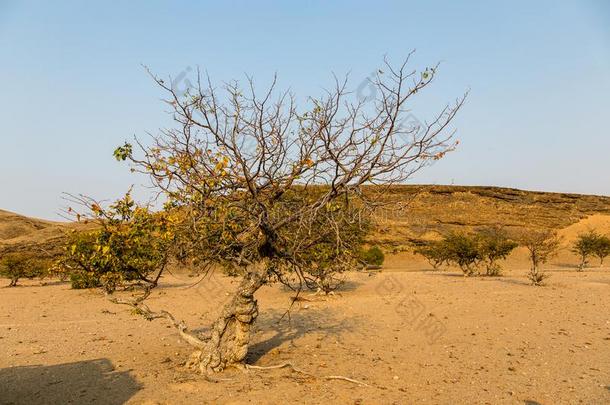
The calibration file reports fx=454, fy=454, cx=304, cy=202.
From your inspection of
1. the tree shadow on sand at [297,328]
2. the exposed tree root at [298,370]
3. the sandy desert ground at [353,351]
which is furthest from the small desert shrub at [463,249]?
the exposed tree root at [298,370]

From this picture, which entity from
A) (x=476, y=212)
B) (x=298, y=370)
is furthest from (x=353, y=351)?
(x=476, y=212)

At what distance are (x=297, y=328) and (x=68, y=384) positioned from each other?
5.25 m

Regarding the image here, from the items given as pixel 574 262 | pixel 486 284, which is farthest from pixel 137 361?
pixel 574 262

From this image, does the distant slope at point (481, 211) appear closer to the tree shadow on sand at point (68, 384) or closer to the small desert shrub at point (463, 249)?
the small desert shrub at point (463, 249)

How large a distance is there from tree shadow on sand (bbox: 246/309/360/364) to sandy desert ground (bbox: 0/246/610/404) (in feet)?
0.14

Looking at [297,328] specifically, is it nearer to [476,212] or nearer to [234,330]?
[234,330]

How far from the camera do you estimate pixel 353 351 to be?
8414mm

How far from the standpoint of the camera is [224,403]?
551 cm

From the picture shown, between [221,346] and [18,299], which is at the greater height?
[221,346]

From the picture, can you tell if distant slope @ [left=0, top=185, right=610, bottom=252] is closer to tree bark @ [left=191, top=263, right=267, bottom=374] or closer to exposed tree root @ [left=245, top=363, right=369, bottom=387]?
exposed tree root @ [left=245, top=363, right=369, bottom=387]

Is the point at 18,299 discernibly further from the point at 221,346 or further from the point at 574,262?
the point at 574,262

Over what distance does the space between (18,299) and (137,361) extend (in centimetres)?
1075

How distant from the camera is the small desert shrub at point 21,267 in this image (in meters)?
19.8

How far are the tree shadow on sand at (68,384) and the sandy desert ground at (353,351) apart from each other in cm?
3
